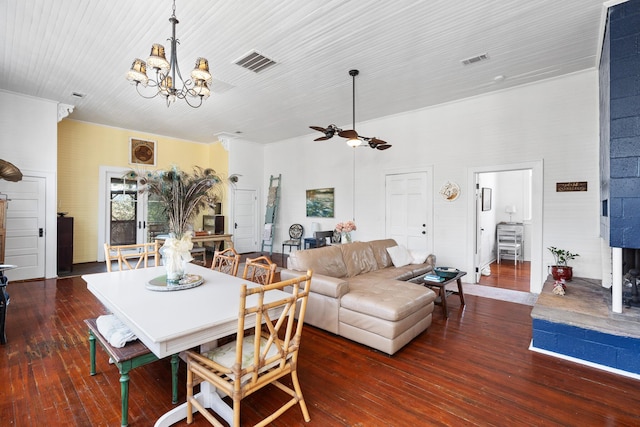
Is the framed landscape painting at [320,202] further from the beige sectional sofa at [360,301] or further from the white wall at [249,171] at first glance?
the beige sectional sofa at [360,301]

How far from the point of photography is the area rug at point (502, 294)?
4628 mm

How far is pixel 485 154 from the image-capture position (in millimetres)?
5324

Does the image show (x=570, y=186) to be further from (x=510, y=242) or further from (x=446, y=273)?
(x=510, y=242)

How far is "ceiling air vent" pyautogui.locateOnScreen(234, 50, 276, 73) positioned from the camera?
4.03 metres

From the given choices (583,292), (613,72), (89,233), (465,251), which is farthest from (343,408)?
(89,233)

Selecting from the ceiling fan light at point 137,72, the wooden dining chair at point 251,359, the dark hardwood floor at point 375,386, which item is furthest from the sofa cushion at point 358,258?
the ceiling fan light at point 137,72

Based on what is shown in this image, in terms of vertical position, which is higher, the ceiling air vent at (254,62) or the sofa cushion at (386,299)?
the ceiling air vent at (254,62)

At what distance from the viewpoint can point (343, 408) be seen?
2.17 metres

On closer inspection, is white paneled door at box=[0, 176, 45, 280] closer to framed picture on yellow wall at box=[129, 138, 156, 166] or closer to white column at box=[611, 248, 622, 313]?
framed picture on yellow wall at box=[129, 138, 156, 166]

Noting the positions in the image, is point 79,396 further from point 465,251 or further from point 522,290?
point 522,290

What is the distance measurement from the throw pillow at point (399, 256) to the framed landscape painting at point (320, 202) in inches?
113

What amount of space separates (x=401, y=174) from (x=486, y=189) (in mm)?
2401

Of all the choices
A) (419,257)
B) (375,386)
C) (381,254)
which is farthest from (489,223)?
(375,386)

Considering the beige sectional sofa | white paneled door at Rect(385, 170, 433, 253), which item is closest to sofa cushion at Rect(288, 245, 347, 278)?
the beige sectional sofa
